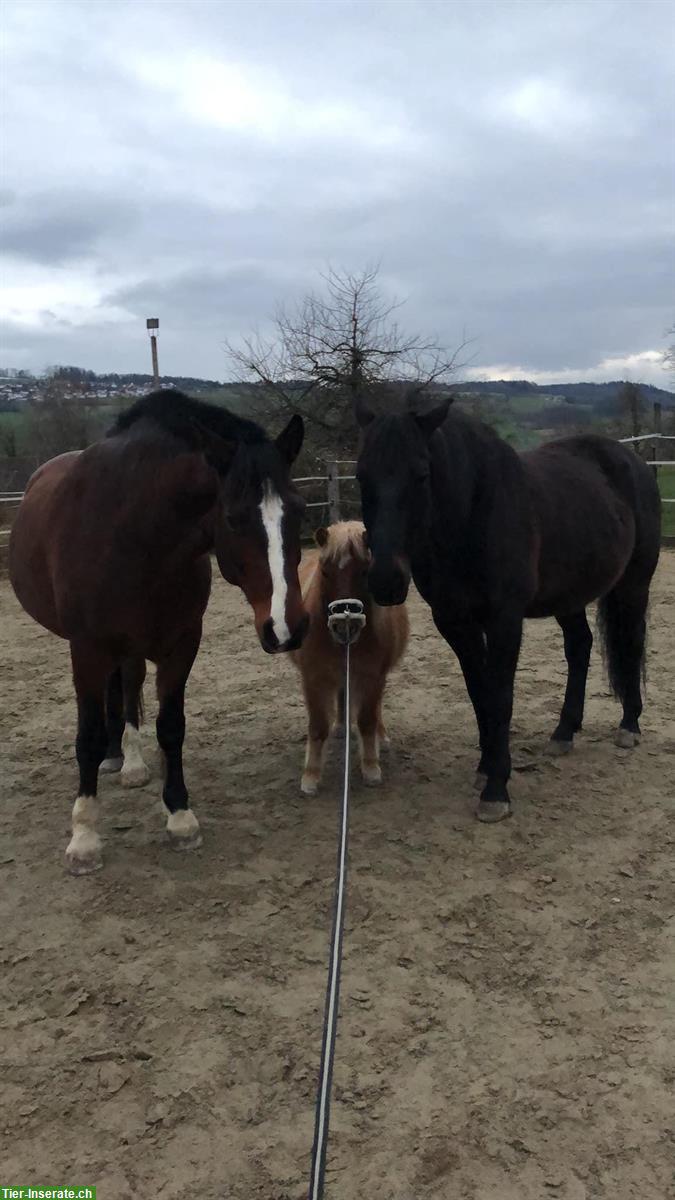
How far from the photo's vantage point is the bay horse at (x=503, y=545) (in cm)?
296

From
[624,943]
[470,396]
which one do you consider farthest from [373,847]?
[470,396]

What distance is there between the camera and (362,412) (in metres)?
3.25

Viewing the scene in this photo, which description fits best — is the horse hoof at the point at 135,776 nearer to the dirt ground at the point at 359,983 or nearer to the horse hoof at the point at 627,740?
the dirt ground at the point at 359,983

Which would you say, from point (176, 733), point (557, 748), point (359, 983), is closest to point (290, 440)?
point (176, 733)

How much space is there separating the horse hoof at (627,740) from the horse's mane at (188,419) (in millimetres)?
2772

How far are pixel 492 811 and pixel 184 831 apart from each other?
1.35m

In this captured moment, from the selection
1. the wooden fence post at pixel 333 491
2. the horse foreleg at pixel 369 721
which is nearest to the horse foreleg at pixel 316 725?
the horse foreleg at pixel 369 721

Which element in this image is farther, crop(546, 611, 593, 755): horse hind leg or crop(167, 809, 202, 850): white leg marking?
crop(546, 611, 593, 755): horse hind leg

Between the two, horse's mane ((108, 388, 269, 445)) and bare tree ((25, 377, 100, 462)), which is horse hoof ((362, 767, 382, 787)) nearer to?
horse's mane ((108, 388, 269, 445))

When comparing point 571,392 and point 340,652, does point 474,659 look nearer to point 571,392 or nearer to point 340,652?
point 340,652

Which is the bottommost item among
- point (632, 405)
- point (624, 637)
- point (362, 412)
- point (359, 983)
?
point (359, 983)

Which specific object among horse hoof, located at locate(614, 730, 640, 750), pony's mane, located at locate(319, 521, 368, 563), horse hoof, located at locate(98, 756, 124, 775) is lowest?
horse hoof, located at locate(98, 756, 124, 775)

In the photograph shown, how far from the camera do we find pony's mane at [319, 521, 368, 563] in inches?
134

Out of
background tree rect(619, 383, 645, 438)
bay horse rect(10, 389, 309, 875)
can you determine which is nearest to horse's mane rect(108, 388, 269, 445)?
bay horse rect(10, 389, 309, 875)
